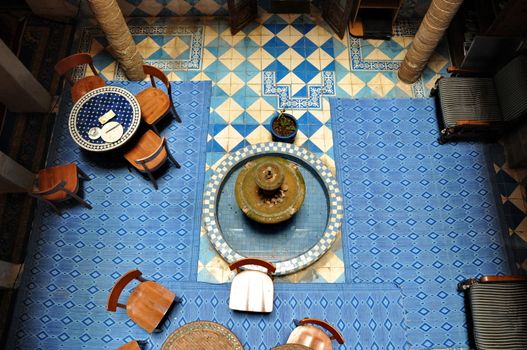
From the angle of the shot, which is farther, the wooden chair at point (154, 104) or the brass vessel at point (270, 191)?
the wooden chair at point (154, 104)

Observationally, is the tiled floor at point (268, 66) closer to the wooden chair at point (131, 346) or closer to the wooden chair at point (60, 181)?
the wooden chair at point (60, 181)

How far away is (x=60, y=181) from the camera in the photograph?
537 centimetres

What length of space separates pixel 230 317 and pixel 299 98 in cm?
355

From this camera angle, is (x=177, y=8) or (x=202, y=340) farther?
(x=177, y=8)

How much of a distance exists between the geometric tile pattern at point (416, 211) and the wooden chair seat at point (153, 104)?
2.65m

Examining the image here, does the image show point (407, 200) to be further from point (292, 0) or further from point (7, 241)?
point (7, 241)

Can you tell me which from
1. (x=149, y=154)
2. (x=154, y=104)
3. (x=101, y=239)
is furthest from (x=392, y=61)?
(x=101, y=239)

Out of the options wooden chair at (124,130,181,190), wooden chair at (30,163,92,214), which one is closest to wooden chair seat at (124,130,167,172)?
wooden chair at (124,130,181,190)

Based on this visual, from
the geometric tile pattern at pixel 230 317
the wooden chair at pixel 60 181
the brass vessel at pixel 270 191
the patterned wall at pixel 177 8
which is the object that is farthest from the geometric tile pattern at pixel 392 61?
the wooden chair at pixel 60 181

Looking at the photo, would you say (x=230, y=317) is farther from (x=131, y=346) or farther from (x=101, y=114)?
(x=101, y=114)

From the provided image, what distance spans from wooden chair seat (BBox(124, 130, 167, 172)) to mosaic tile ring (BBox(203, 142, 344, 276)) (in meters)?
0.78

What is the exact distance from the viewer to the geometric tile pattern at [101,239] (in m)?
5.25

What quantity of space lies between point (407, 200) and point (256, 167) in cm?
229

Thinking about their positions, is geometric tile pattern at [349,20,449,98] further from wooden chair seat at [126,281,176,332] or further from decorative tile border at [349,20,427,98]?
wooden chair seat at [126,281,176,332]
